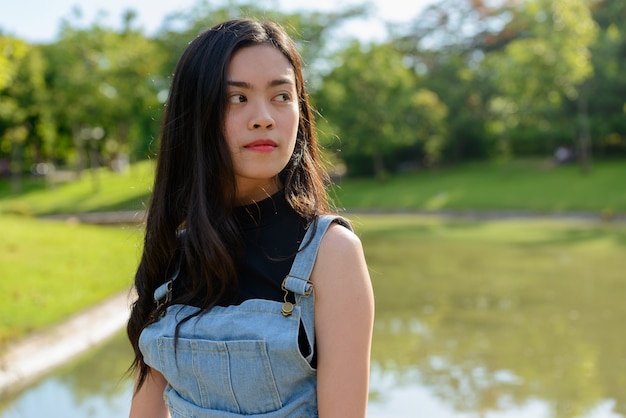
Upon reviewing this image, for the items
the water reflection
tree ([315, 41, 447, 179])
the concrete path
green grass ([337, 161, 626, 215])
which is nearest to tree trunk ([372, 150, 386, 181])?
tree ([315, 41, 447, 179])

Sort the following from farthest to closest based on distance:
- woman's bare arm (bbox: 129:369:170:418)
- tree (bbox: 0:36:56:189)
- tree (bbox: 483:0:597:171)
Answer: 1. tree (bbox: 0:36:56:189)
2. tree (bbox: 483:0:597:171)
3. woman's bare arm (bbox: 129:369:170:418)

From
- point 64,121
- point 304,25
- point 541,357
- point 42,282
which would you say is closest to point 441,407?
point 541,357

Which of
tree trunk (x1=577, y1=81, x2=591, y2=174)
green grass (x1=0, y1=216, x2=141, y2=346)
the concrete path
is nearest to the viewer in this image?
the concrete path

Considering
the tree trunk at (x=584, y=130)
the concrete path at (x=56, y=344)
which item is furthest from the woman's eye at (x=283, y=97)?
the tree trunk at (x=584, y=130)

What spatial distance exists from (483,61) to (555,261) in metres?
20.4

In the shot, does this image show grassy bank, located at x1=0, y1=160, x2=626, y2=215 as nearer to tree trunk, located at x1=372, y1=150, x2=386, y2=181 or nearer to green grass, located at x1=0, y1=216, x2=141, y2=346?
tree trunk, located at x1=372, y1=150, x2=386, y2=181

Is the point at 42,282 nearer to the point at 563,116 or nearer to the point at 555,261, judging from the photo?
the point at 555,261

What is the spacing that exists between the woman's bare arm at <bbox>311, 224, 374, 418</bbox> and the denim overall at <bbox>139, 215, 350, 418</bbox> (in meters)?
0.02

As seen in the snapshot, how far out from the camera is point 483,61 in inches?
1230

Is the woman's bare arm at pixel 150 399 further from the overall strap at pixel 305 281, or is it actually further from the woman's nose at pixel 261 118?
the woman's nose at pixel 261 118

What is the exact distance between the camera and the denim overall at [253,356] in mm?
1335

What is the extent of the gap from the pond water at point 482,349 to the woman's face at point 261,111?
5.85 feet

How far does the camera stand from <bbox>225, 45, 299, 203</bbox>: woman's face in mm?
1453

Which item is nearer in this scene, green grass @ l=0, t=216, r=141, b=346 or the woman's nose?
the woman's nose
